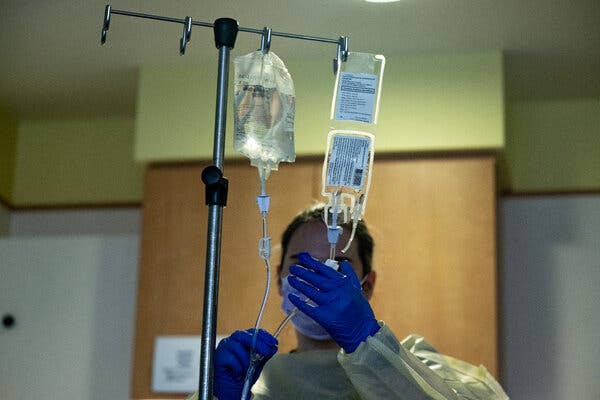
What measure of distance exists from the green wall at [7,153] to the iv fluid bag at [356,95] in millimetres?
2448

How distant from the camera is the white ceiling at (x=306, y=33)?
9.26 feet

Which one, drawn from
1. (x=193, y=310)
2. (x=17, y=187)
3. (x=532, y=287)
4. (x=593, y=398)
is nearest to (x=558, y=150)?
(x=532, y=287)

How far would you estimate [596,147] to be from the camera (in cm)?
339

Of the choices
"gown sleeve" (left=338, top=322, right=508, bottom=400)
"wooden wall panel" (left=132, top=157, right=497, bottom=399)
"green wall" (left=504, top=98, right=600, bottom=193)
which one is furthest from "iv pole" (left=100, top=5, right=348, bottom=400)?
"green wall" (left=504, top=98, right=600, bottom=193)

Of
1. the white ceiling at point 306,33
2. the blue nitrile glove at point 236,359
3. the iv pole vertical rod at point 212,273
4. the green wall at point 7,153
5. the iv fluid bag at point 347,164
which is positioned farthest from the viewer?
the green wall at point 7,153

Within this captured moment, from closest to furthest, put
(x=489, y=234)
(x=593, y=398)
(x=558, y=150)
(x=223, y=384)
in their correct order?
1. (x=223, y=384)
2. (x=489, y=234)
3. (x=593, y=398)
4. (x=558, y=150)

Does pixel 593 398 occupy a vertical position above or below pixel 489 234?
below


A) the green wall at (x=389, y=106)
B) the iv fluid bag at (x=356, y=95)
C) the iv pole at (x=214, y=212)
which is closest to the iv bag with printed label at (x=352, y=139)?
the iv fluid bag at (x=356, y=95)

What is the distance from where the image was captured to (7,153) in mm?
3764

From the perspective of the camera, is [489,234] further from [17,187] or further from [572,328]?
[17,187]

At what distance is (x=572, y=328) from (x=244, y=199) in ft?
3.68

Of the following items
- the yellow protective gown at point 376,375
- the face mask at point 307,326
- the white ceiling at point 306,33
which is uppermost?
the white ceiling at point 306,33

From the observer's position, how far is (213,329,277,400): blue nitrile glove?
5.27ft

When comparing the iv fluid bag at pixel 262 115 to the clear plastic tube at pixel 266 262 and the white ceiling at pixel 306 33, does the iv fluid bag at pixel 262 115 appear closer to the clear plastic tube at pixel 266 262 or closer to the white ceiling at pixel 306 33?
the clear plastic tube at pixel 266 262
